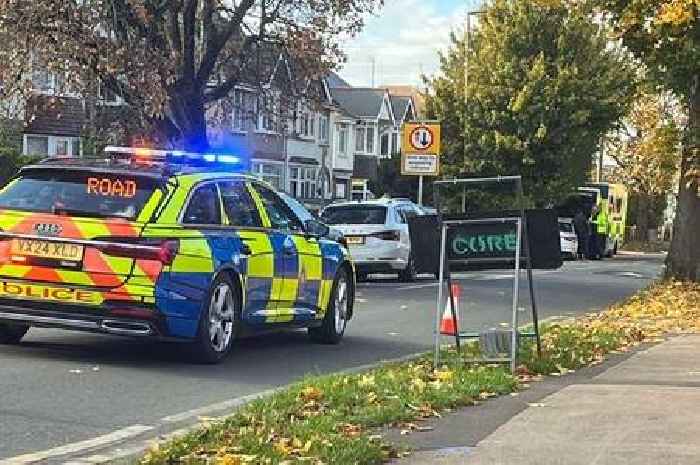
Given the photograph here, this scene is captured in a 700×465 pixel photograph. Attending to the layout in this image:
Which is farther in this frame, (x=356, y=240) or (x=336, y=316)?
(x=356, y=240)

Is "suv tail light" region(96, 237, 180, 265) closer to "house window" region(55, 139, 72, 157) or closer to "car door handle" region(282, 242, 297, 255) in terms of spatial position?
"car door handle" region(282, 242, 297, 255)

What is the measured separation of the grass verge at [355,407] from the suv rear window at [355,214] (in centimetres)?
1016

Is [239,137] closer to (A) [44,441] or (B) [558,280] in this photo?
(B) [558,280]

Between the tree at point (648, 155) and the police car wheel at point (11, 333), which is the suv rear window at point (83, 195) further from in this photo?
the tree at point (648, 155)

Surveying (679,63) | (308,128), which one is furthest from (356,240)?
(308,128)

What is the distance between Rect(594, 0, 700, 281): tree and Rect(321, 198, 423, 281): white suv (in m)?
5.75

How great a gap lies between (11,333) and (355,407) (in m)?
4.23

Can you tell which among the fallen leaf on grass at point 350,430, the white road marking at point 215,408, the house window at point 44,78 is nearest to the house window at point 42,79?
the house window at point 44,78

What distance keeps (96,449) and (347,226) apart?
15959 mm

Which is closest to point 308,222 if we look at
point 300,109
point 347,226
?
point 347,226

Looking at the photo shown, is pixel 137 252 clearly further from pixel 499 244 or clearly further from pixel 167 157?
pixel 499 244

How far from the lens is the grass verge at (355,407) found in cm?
628

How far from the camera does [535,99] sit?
41906 millimetres

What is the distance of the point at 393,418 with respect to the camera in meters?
7.40
